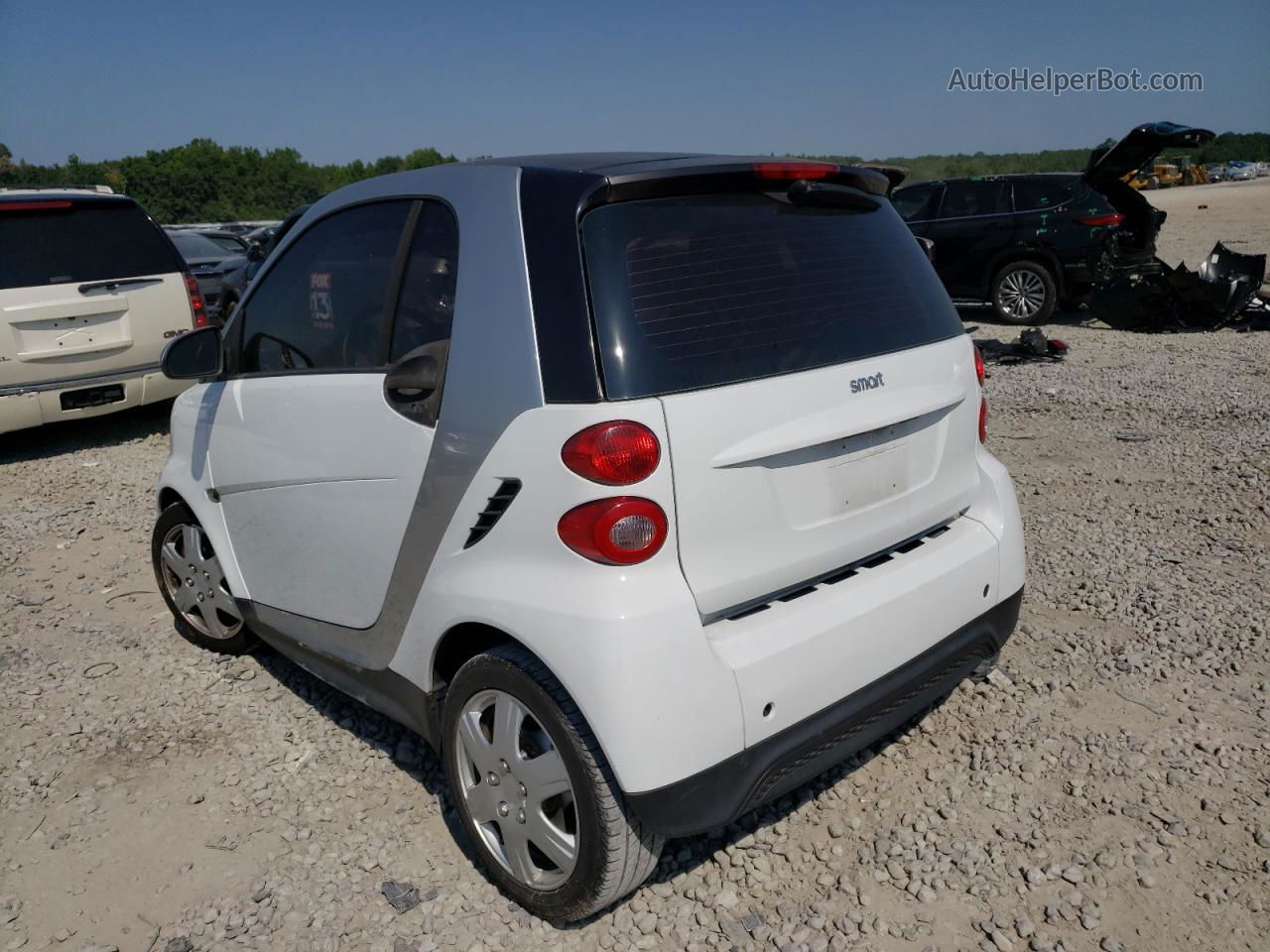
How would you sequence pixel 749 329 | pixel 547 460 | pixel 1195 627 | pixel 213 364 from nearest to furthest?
pixel 547 460
pixel 749 329
pixel 213 364
pixel 1195 627

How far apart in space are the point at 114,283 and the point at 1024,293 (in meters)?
9.96

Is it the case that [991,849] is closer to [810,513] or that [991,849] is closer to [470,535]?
[810,513]

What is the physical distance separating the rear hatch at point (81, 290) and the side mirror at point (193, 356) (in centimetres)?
432

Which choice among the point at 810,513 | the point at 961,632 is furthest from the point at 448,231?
the point at 961,632

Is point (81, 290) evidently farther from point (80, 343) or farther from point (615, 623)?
point (615, 623)

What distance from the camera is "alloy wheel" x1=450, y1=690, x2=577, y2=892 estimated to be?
2344 mm

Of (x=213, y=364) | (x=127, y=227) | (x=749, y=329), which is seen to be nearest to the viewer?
→ (x=749, y=329)

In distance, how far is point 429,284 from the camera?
266 centimetres

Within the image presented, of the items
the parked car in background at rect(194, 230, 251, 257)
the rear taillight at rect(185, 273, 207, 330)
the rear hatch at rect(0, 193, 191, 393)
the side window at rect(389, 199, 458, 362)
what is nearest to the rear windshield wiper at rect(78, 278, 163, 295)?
the rear hatch at rect(0, 193, 191, 393)

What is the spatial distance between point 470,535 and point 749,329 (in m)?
0.84

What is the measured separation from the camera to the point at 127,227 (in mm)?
7477

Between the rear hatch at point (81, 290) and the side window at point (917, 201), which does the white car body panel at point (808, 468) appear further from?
the side window at point (917, 201)

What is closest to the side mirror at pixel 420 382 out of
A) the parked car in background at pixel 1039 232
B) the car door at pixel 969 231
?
the parked car in background at pixel 1039 232

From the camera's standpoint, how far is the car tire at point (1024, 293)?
38.9 feet
